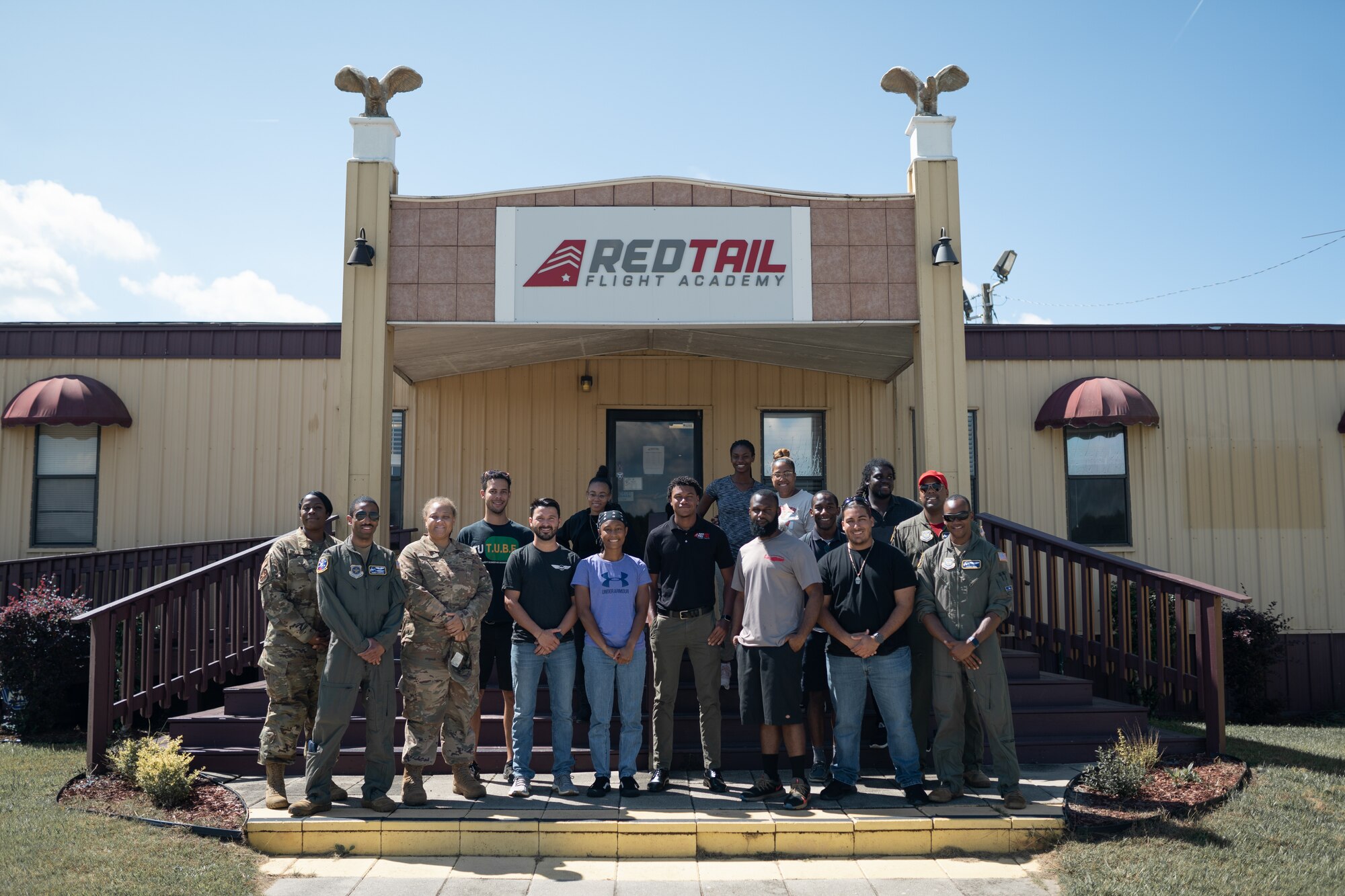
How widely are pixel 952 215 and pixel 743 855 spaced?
198 inches

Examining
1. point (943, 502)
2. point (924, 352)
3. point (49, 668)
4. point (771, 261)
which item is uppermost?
point (771, 261)

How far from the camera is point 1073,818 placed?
5.10m

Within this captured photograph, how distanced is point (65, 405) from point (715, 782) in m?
8.31

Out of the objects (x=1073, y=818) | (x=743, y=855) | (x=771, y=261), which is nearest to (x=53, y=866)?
(x=743, y=855)

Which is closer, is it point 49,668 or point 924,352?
point 924,352

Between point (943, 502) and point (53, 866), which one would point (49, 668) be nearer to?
point (53, 866)

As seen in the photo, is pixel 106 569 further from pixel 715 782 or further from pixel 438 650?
pixel 715 782

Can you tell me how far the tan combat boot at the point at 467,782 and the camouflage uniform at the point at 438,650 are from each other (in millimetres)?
50

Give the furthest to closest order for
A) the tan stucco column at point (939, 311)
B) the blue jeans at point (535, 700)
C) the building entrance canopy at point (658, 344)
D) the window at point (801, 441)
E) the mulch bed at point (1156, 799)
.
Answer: the window at point (801, 441) < the building entrance canopy at point (658, 344) < the tan stucco column at point (939, 311) < the blue jeans at point (535, 700) < the mulch bed at point (1156, 799)

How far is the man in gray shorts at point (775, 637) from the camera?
536 cm

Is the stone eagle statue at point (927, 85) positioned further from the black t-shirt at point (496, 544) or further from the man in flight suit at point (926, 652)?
the black t-shirt at point (496, 544)

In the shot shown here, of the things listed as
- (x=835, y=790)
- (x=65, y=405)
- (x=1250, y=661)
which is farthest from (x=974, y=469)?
(x=65, y=405)

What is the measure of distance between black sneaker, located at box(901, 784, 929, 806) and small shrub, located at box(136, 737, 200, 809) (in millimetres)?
4263

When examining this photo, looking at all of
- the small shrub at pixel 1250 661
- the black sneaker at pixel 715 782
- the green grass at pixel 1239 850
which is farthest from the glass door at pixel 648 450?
the green grass at pixel 1239 850
